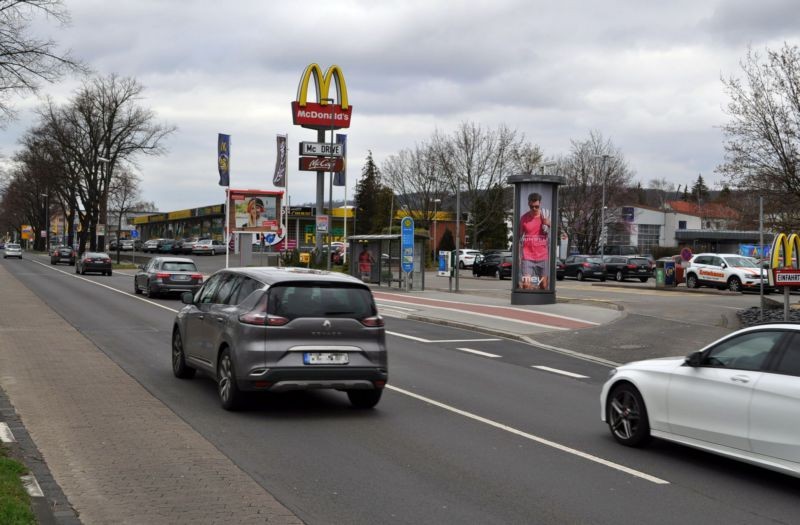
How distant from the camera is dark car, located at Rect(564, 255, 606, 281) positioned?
158 feet

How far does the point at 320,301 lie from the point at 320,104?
41331 millimetres

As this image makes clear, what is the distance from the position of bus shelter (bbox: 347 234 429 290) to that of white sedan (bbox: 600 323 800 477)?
27051mm

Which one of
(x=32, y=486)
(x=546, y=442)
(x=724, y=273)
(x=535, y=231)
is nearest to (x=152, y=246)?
(x=724, y=273)

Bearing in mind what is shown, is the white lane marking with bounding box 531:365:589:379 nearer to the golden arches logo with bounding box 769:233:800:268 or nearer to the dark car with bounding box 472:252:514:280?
the golden arches logo with bounding box 769:233:800:268

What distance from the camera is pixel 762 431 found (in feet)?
22.0

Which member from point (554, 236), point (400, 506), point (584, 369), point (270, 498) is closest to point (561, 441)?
point (400, 506)

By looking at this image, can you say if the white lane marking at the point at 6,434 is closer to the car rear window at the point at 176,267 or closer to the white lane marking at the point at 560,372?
the white lane marking at the point at 560,372

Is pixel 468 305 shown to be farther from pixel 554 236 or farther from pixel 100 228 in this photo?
pixel 100 228

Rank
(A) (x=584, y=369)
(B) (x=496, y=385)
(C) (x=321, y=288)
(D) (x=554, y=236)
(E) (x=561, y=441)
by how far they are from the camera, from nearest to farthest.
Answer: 1. (E) (x=561, y=441)
2. (C) (x=321, y=288)
3. (B) (x=496, y=385)
4. (A) (x=584, y=369)
5. (D) (x=554, y=236)

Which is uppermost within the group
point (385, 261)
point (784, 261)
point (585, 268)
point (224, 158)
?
point (224, 158)

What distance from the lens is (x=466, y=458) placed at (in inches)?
298

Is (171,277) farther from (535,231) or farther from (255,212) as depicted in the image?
(255,212)

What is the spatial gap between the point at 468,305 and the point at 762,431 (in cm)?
2092

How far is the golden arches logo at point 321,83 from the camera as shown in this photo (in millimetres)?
48562
